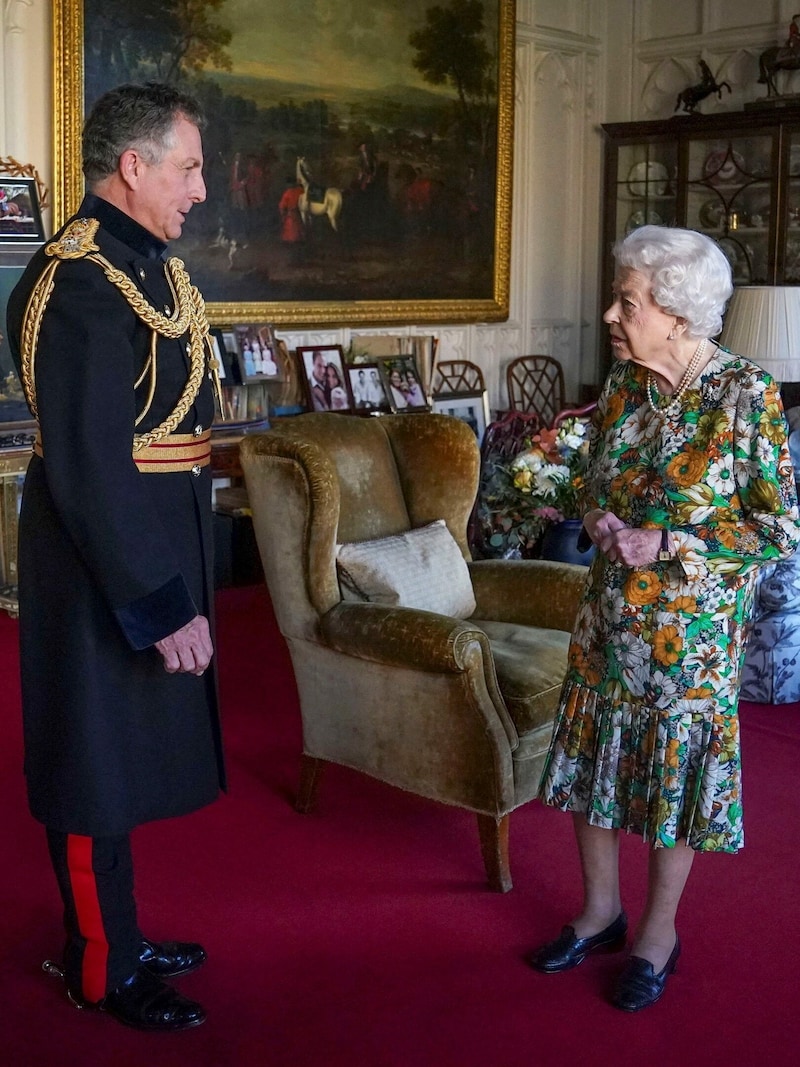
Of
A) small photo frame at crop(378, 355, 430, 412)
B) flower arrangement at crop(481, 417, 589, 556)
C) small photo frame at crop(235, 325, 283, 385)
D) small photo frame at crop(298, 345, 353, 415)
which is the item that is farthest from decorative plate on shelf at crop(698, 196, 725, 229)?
flower arrangement at crop(481, 417, 589, 556)

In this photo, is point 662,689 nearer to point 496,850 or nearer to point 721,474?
point 721,474

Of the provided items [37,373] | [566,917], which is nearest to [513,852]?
[566,917]

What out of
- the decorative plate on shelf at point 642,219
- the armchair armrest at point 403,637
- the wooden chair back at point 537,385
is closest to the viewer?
the armchair armrest at point 403,637

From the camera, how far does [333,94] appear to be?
6574 millimetres

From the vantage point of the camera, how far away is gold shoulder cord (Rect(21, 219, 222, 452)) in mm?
2062

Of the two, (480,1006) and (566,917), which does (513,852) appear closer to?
(566,917)

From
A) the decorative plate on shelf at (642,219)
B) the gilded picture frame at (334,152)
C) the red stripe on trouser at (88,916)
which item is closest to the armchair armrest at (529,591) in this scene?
the red stripe on trouser at (88,916)

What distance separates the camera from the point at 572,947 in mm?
2600

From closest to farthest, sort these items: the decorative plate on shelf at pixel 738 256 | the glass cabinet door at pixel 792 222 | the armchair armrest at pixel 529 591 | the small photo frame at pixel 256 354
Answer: the armchair armrest at pixel 529 591, the small photo frame at pixel 256 354, the glass cabinet door at pixel 792 222, the decorative plate on shelf at pixel 738 256

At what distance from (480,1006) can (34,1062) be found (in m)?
0.85

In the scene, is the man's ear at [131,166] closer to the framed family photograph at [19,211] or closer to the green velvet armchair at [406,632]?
the green velvet armchair at [406,632]

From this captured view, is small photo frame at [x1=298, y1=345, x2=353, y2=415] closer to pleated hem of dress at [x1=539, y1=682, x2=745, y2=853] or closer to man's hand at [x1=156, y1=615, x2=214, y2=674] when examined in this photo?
pleated hem of dress at [x1=539, y1=682, x2=745, y2=853]

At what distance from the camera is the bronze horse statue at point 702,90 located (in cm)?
732

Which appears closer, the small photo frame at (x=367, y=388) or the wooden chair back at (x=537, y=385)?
the small photo frame at (x=367, y=388)
